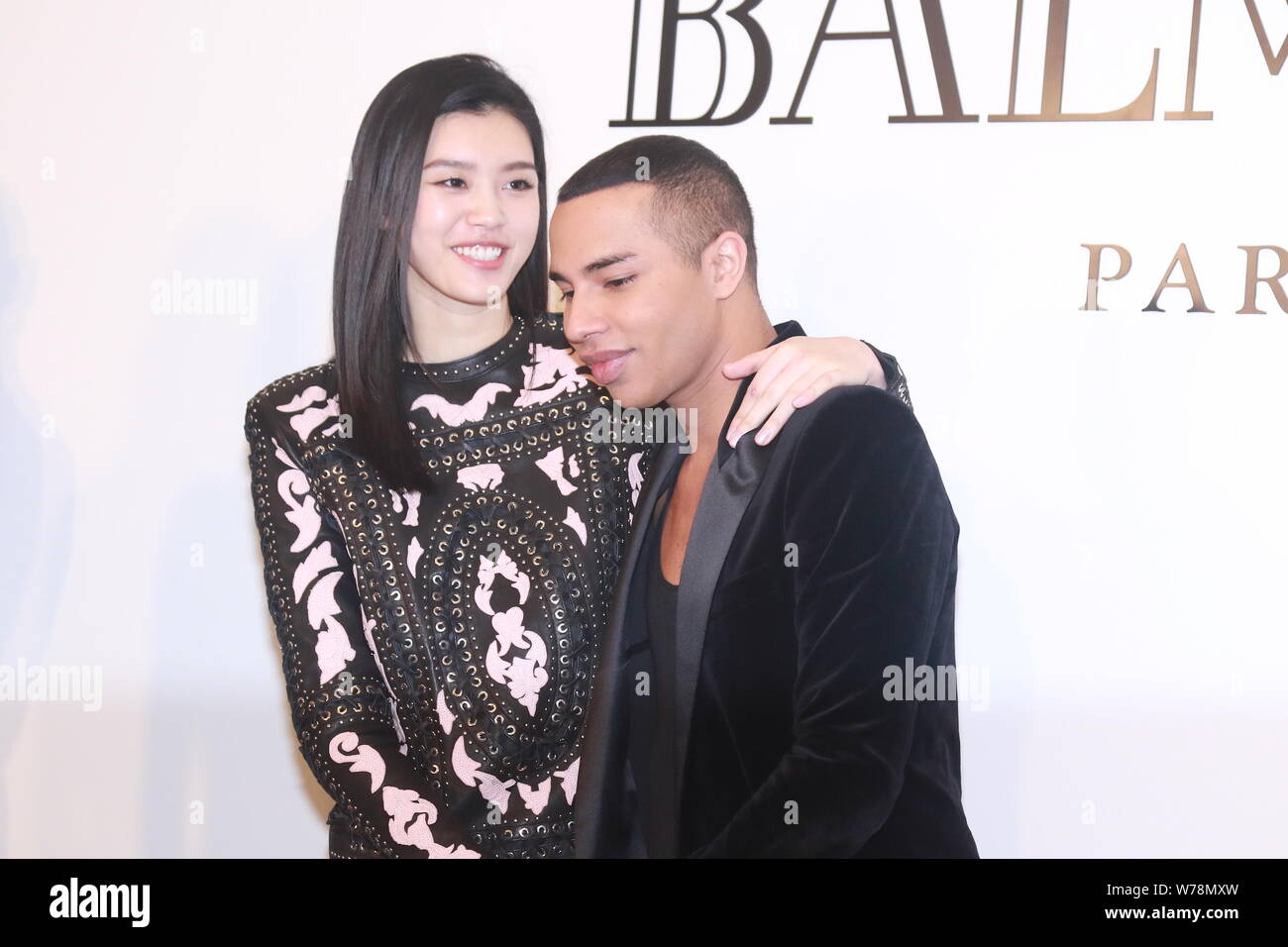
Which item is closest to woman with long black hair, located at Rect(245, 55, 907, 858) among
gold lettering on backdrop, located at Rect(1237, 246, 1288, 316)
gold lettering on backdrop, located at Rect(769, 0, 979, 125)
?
gold lettering on backdrop, located at Rect(769, 0, 979, 125)

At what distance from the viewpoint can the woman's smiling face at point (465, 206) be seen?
7.00 ft

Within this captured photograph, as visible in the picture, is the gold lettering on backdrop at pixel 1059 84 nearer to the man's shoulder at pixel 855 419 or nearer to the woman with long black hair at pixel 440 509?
the woman with long black hair at pixel 440 509

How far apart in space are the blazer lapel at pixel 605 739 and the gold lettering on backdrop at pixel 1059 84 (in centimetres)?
139

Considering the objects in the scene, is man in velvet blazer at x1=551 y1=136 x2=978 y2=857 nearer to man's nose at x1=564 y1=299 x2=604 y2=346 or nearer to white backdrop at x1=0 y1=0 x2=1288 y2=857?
man's nose at x1=564 y1=299 x2=604 y2=346

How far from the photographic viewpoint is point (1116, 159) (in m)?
2.68

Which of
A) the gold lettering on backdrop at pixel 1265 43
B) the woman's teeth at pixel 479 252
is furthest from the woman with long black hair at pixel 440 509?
the gold lettering on backdrop at pixel 1265 43

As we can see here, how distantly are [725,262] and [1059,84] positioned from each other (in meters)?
1.12

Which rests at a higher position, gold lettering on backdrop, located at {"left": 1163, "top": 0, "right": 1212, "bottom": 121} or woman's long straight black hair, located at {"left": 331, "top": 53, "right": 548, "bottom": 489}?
gold lettering on backdrop, located at {"left": 1163, "top": 0, "right": 1212, "bottom": 121}

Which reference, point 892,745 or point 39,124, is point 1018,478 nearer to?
point 892,745

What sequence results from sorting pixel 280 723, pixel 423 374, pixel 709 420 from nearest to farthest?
1. pixel 709 420
2. pixel 423 374
3. pixel 280 723

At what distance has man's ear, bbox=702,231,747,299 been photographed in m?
2.00

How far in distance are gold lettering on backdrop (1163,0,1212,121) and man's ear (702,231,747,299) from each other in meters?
1.21

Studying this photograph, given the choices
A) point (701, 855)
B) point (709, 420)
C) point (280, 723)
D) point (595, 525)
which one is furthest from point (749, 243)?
point (280, 723)

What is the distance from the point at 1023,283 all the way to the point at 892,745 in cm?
138
